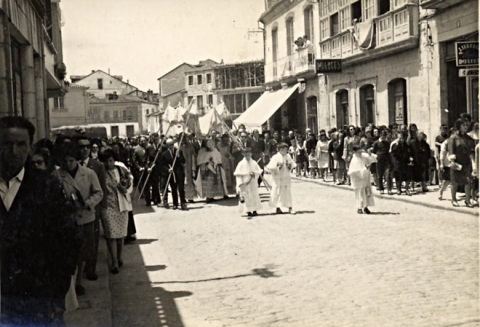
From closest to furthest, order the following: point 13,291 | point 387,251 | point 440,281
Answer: point 13,291
point 440,281
point 387,251

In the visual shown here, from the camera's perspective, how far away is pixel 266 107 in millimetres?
32344

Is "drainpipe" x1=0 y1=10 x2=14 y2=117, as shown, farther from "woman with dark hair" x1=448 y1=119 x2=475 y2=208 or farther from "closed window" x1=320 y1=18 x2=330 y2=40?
"closed window" x1=320 y1=18 x2=330 y2=40

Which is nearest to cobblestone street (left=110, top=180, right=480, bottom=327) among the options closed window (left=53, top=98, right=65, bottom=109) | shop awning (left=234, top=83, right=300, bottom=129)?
shop awning (left=234, top=83, right=300, bottom=129)

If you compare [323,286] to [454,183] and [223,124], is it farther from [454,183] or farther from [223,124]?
[223,124]

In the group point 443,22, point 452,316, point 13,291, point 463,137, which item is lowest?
point 452,316

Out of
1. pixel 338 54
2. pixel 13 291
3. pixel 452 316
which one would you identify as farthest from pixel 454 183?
pixel 338 54

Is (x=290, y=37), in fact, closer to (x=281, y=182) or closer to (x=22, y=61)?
(x=281, y=182)

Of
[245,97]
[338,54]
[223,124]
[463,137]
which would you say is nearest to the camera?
[463,137]

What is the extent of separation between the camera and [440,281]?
22.0 feet

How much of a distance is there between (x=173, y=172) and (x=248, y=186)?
2712 mm

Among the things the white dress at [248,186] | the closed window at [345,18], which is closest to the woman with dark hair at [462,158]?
the white dress at [248,186]

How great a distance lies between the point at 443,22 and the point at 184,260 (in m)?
12.3

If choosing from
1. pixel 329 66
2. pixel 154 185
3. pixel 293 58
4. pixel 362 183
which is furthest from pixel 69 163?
pixel 293 58

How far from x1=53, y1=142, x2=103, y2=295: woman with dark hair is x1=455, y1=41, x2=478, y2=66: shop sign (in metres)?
8.46
